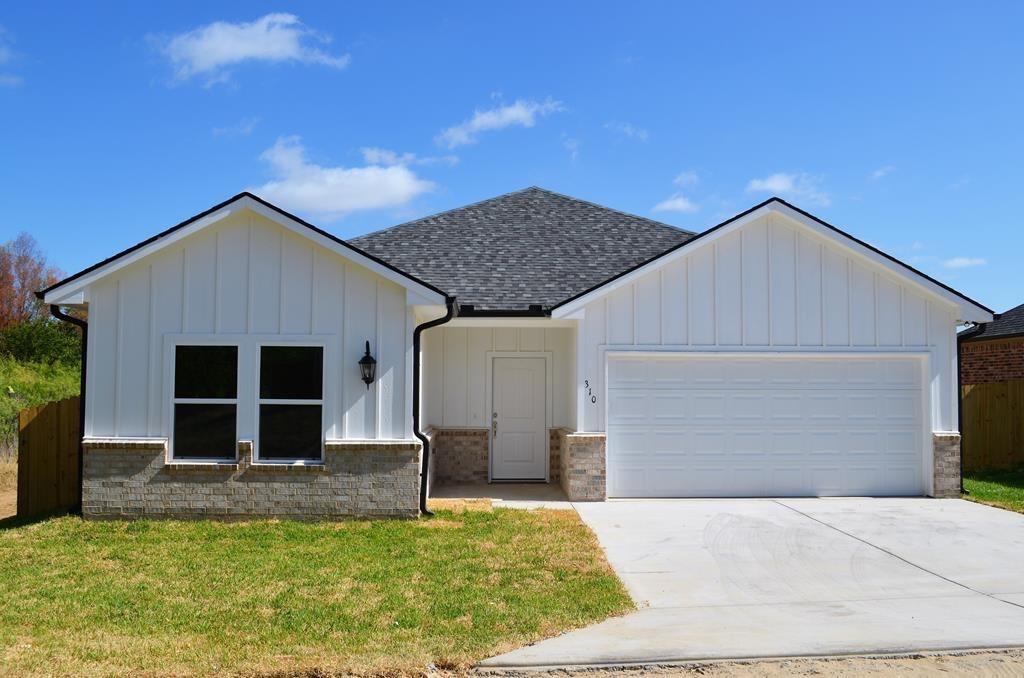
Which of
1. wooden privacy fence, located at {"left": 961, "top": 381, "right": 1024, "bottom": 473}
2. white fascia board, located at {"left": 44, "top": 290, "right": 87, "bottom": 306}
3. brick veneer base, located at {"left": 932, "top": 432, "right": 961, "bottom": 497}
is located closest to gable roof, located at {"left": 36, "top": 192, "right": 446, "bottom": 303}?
white fascia board, located at {"left": 44, "top": 290, "right": 87, "bottom": 306}

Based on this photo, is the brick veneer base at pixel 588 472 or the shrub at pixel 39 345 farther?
the shrub at pixel 39 345

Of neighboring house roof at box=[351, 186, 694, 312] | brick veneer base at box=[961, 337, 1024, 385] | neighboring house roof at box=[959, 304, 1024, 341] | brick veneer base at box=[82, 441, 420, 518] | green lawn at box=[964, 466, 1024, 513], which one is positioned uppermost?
neighboring house roof at box=[351, 186, 694, 312]

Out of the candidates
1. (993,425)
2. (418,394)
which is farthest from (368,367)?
(993,425)

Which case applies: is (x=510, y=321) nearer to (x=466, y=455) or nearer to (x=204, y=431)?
(x=466, y=455)

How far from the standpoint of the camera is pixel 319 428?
10156 millimetres

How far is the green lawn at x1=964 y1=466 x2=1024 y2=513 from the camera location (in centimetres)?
1159

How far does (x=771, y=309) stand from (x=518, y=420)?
4592 mm

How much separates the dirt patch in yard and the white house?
535 cm

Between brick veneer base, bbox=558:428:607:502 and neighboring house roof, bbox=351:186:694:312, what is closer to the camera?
brick veneer base, bbox=558:428:607:502

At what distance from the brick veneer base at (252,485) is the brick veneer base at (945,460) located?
786 cm

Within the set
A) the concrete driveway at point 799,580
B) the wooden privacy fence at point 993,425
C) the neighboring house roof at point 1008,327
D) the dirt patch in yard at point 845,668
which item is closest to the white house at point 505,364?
the concrete driveway at point 799,580

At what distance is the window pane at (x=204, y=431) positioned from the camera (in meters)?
10.1

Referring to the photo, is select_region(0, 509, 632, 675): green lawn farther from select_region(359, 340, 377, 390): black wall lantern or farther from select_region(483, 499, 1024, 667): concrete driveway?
select_region(359, 340, 377, 390): black wall lantern

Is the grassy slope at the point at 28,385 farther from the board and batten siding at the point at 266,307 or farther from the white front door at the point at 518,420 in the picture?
the white front door at the point at 518,420
